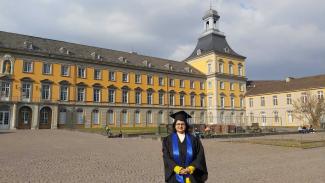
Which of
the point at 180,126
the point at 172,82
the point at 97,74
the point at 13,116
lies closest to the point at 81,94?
the point at 97,74

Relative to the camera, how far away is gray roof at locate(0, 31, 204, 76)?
38.8m

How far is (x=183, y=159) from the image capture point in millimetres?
4402

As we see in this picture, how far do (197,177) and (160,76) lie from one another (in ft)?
156

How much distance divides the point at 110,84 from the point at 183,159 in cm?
4244

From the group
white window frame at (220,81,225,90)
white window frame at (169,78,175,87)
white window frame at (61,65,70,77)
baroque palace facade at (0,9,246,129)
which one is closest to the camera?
baroque palace facade at (0,9,246,129)

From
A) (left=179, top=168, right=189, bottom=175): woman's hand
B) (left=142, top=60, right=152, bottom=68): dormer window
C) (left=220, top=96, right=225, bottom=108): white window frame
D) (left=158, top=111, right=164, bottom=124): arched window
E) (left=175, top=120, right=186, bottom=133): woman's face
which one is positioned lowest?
(left=179, top=168, right=189, bottom=175): woman's hand

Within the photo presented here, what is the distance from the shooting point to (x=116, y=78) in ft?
153

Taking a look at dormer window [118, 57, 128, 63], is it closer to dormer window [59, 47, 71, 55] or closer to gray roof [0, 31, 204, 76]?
gray roof [0, 31, 204, 76]

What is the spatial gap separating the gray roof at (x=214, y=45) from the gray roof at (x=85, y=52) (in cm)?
494

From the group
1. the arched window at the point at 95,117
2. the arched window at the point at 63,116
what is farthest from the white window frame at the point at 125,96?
the arched window at the point at 63,116

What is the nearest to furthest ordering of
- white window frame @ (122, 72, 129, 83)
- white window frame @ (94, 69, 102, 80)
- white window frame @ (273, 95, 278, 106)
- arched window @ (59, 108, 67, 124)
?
arched window @ (59, 108, 67, 124)
white window frame @ (94, 69, 102, 80)
white window frame @ (122, 72, 129, 83)
white window frame @ (273, 95, 278, 106)

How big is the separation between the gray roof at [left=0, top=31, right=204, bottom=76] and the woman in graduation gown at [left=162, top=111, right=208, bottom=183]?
38007mm

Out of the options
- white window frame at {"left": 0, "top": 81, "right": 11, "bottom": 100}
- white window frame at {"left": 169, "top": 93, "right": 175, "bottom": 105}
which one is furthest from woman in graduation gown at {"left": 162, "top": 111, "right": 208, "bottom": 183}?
white window frame at {"left": 169, "top": 93, "right": 175, "bottom": 105}

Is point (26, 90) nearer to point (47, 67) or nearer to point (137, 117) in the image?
point (47, 67)
